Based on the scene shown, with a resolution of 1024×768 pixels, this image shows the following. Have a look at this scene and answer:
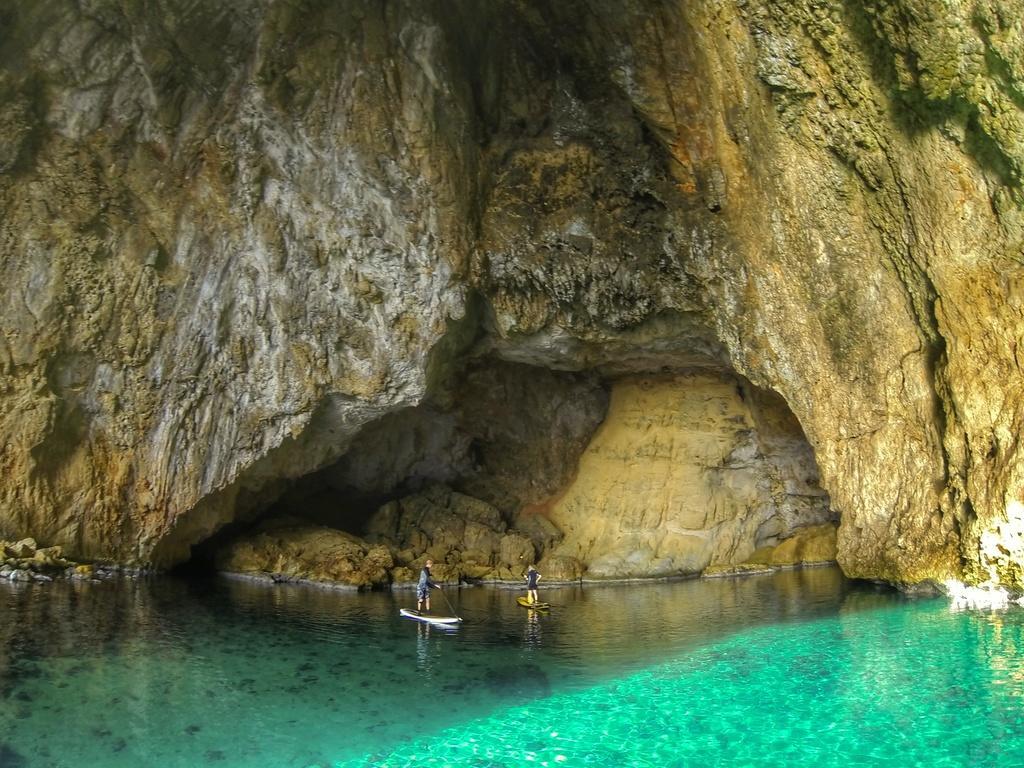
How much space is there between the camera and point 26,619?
15961mm

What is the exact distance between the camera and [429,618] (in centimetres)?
1734

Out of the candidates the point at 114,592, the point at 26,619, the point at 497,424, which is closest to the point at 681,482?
the point at 497,424

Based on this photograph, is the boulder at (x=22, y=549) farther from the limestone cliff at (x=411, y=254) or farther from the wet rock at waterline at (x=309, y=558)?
the wet rock at waterline at (x=309, y=558)

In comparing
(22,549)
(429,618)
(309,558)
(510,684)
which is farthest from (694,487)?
(22,549)

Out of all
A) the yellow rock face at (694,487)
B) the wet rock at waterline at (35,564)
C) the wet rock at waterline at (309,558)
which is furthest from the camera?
the yellow rock face at (694,487)

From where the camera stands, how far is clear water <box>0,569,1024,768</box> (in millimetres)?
10117

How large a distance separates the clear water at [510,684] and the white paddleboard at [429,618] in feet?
0.92

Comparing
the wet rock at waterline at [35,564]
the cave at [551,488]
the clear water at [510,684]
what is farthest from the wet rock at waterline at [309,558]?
the wet rock at waterline at [35,564]

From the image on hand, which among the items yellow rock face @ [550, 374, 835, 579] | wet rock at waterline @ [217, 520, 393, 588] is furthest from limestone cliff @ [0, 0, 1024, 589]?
yellow rock face @ [550, 374, 835, 579]

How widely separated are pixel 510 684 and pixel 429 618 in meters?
4.68

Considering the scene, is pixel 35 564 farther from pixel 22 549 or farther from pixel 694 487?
pixel 694 487

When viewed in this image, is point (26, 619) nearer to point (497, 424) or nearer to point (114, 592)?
point (114, 592)

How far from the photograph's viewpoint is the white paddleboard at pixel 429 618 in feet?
56.1

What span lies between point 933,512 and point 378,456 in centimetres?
1630
